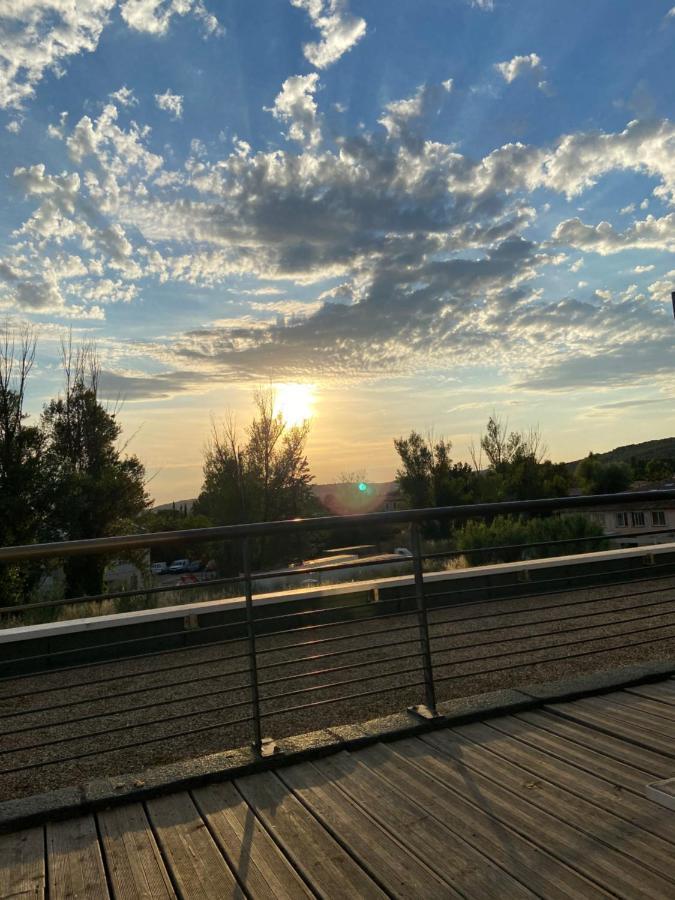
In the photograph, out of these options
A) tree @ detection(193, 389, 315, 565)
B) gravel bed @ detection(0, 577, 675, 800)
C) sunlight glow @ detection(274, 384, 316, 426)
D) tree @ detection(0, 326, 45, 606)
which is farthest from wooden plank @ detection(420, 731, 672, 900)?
sunlight glow @ detection(274, 384, 316, 426)

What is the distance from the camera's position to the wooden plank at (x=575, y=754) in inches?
86.2

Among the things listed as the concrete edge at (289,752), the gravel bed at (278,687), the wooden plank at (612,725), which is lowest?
the gravel bed at (278,687)

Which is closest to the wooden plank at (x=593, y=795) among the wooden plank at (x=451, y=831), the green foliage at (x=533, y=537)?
the wooden plank at (x=451, y=831)

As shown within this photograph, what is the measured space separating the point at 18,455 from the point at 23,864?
13041mm

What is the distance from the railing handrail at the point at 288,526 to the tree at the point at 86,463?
1332cm

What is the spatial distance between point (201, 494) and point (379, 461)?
13.4m

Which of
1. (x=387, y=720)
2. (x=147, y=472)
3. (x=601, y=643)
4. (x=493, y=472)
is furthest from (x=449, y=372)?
(x=387, y=720)

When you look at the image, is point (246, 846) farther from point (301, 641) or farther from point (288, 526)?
point (301, 641)

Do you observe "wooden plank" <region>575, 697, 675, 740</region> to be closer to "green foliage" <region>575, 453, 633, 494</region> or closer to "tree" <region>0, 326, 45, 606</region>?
"tree" <region>0, 326, 45, 606</region>

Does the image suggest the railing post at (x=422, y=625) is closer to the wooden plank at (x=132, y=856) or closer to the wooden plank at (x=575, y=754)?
the wooden plank at (x=575, y=754)

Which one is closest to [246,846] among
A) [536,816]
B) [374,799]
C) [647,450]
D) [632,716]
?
[374,799]

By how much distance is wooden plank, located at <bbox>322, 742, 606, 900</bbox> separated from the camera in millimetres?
1668

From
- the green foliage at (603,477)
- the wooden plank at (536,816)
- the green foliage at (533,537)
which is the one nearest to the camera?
the wooden plank at (536,816)

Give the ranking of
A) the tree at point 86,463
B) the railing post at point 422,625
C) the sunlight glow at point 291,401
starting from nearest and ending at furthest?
the railing post at point 422,625, the tree at point 86,463, the sunlight glow at point 291,401
